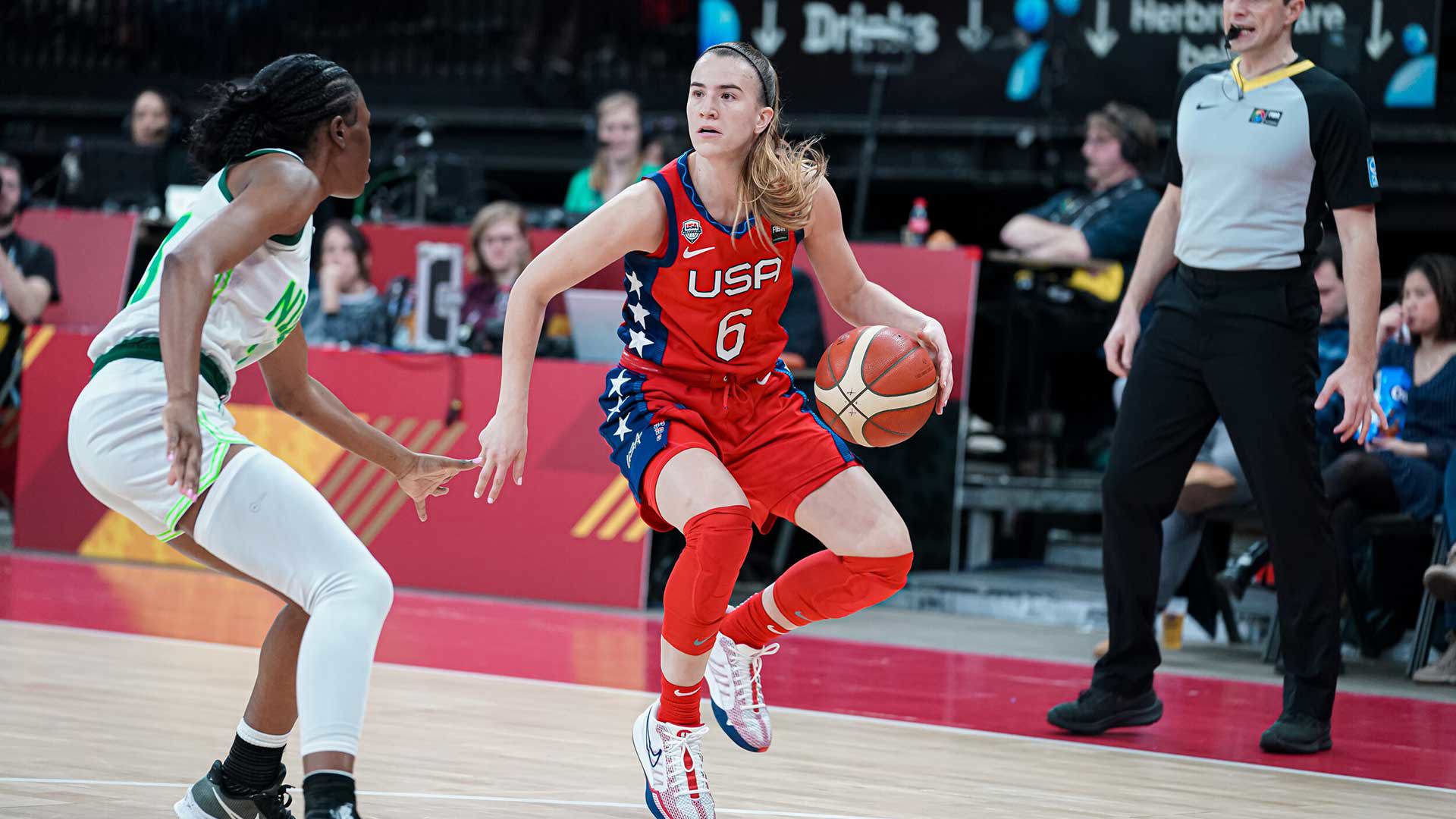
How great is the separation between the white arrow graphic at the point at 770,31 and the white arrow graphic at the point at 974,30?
3.80 ft

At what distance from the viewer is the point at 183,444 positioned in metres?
3.08

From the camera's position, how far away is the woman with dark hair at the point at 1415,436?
22.0ft

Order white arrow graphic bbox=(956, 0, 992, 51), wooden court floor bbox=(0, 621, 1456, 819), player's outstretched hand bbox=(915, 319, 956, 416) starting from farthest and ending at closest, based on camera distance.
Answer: white arrow graphic bbox=(956, 0, 992, 51), player's outstretched hand bbox=(915, 319, 956, 416), wooden court floor bbox=(0, 621, 1456, 819)

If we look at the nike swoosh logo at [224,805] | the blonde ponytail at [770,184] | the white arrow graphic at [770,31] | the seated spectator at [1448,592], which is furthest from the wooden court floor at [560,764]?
the white arrow graphic at [770,31]

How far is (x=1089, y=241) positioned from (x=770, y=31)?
4209 millimetres

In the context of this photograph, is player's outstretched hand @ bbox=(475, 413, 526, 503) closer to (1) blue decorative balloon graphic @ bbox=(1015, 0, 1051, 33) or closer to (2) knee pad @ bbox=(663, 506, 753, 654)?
(2) knee pad @ bbox=(663, 506, 753, 654)

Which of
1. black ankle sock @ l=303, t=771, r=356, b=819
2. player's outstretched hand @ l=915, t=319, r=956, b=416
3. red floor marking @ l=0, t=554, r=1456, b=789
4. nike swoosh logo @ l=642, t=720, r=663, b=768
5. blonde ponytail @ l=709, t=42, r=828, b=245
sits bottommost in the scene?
red floor marking @ l=0, t=554, r=1456, b=789

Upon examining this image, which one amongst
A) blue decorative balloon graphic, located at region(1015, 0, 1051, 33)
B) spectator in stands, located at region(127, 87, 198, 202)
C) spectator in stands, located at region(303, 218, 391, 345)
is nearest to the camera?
spectator in stands, located at region(303, 218, 391, 345)

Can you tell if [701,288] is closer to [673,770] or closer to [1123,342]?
[673,770]

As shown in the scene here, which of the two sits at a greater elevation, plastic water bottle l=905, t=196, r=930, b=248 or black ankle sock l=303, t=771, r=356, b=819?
black ankle sock l=303, t=771, r=356, b=819

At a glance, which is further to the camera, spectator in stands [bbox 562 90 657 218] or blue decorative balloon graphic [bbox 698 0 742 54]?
blue decorative balloon graphic [bbox 698 0 742 54]

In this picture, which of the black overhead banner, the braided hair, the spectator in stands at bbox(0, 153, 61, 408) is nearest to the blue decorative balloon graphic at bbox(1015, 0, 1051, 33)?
the black overhead banner

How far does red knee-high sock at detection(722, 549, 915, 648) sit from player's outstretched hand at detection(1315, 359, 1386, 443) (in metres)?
1.44

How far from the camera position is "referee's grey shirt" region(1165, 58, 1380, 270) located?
4.94 metres
